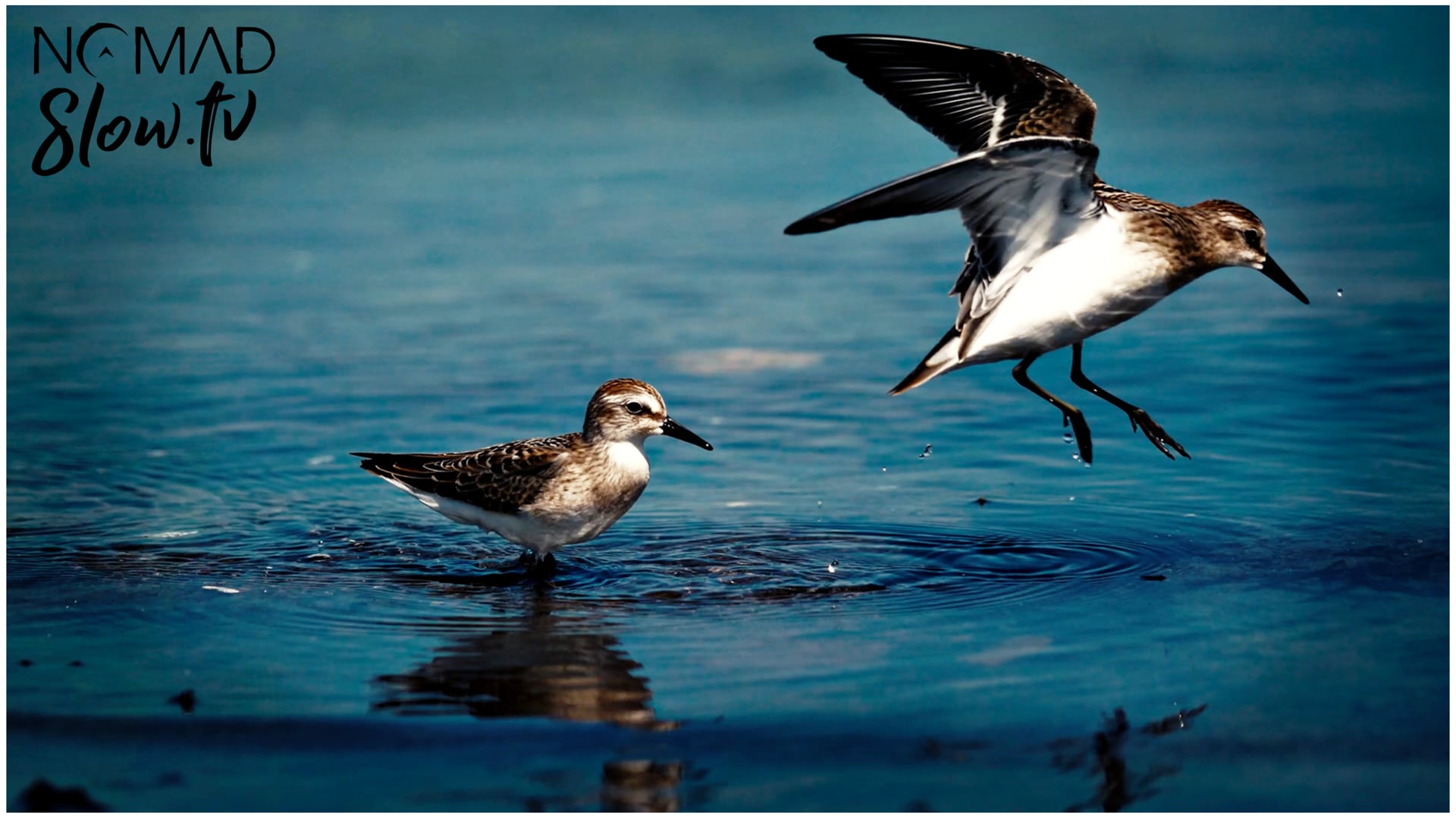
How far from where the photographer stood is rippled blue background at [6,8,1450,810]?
5918 mm

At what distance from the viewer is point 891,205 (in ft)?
22.0

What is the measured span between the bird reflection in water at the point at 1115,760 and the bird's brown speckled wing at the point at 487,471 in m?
3.34

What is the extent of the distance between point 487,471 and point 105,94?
31.3ft

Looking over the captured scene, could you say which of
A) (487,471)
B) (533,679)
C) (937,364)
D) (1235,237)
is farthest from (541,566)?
(1235,237)

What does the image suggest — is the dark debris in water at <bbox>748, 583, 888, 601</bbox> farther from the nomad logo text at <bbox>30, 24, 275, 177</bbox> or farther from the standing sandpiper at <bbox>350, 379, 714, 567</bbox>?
the nomad logo text at <bbox>30, 24, 275, 177</bbox>

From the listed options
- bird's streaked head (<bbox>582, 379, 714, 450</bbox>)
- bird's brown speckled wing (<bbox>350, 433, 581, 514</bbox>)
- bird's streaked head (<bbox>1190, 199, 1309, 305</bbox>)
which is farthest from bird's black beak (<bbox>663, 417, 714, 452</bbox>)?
bird's streaked head (<bbox>1190, 199, 1309, 305</bbox>)

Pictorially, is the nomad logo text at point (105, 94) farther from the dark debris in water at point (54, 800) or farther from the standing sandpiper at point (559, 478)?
the dark debris in water at point (54, 800)

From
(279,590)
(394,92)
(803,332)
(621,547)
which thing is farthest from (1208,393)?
(394,92)

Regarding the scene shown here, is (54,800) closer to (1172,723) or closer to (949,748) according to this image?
(949,748)

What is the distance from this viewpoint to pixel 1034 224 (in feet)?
25.0

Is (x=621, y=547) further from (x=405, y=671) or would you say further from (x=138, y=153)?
(x=138, y=153)

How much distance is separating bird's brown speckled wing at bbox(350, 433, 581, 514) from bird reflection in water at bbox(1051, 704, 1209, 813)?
131 inches

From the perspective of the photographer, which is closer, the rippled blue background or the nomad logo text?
the rippled blue background

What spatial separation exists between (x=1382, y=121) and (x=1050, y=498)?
9067 mm
